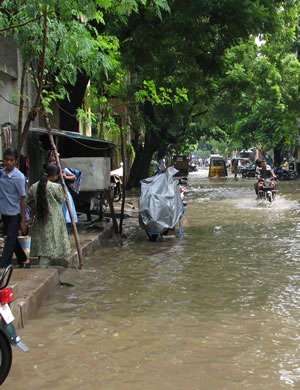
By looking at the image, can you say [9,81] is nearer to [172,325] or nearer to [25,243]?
[25,243]

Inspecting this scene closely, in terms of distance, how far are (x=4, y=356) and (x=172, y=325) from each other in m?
2.16

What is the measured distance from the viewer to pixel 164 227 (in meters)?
11.8

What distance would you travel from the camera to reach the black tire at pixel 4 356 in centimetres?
402

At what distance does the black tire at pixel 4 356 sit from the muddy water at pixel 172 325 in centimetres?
25

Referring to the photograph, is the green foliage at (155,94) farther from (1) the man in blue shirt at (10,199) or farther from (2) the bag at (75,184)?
(1) the man in blue shirt at (10,199)

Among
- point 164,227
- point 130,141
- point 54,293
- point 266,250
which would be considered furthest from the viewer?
point 130,141

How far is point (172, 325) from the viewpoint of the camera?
5.80 meters

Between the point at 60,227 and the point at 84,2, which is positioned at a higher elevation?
the point at 84,2

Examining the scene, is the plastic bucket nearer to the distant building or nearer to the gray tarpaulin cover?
the distant building

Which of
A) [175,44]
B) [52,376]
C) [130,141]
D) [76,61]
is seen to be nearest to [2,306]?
[52,376]

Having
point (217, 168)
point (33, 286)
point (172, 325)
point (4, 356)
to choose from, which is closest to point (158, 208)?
point (33, 286)

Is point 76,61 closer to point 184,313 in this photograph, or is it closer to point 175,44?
point 184,313

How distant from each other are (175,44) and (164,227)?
4148mm

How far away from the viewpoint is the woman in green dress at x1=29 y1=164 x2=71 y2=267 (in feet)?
25.0
